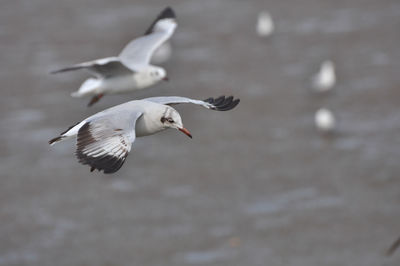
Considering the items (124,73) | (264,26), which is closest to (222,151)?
(264,26)

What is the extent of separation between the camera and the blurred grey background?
51.0 feet

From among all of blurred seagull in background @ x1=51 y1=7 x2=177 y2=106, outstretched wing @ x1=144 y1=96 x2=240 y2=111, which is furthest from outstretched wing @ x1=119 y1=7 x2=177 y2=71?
outstretched wing @ x1=144 y1=96 x2=240 y2=111

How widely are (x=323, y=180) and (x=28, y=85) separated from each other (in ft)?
28.3

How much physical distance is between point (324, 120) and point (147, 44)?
29.3 feet

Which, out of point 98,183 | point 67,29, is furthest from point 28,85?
point 98,183

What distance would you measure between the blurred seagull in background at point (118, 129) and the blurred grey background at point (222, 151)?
8409mm

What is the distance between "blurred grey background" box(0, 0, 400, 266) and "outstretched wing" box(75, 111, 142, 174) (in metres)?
8.81

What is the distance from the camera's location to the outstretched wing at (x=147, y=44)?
958 cm

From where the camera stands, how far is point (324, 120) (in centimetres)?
1814

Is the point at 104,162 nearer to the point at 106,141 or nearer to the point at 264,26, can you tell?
the point at 106,141

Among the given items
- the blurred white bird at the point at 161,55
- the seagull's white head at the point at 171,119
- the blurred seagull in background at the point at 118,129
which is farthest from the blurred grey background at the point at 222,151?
the seagull's white head at the point at 171,119

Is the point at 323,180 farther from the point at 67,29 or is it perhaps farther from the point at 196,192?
the point at 67,29

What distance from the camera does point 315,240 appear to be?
1530 cm

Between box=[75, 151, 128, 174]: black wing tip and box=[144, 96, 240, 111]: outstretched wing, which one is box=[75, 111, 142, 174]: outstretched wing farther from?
box=[144, 96, 240, 111]: outstretched wing
